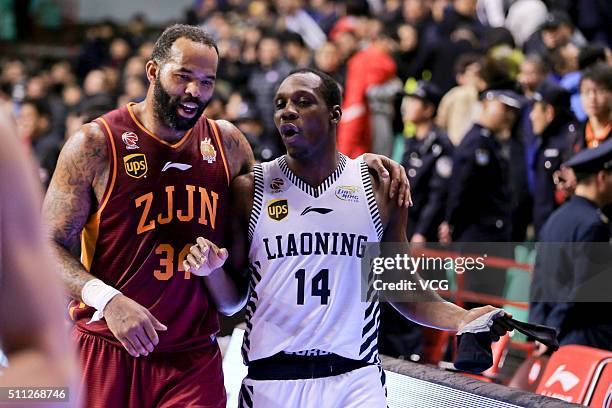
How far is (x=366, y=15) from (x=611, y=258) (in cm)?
878

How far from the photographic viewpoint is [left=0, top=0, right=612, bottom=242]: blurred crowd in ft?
28.6

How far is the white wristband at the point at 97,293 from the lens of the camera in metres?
4.08

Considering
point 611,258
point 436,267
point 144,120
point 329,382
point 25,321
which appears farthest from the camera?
point 436,267

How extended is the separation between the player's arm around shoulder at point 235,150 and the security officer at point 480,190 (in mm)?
4202

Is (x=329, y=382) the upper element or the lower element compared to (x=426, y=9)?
lower

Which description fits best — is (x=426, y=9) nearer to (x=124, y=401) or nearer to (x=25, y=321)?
(x=124, y=401)

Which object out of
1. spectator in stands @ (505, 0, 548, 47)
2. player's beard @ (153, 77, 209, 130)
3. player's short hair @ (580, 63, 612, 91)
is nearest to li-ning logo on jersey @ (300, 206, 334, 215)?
player's beard @ (153, 77, 209, 130)

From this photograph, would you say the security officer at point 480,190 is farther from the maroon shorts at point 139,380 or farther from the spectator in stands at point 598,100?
the maroon shorts at point 139,380

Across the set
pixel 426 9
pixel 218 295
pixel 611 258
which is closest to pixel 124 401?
pixel 218 295

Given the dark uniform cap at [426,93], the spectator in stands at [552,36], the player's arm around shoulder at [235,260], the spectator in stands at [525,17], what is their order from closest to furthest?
the player's arm around shoulder at [235,260] → the dark uniform cap at [426,93] → the spectator in stands at [552,36] → the spectator in stands at [525,17]

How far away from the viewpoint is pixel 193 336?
175 inches

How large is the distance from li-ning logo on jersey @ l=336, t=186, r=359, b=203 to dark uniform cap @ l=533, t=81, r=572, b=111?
15.9ft

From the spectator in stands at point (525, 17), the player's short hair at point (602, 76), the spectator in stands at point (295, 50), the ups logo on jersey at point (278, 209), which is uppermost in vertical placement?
the spectator in stands at point (525, 17)

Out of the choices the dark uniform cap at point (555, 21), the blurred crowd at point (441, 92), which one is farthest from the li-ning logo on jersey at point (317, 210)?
the dark uniform cap at point (555, 21)
